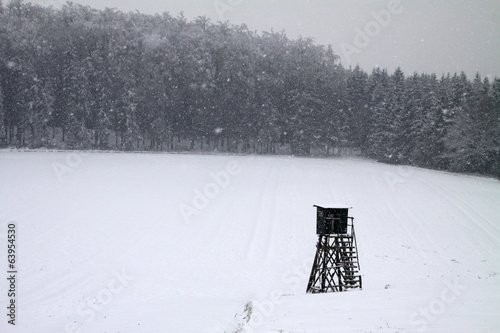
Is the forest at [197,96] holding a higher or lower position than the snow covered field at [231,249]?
higher

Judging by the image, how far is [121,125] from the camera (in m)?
81.0

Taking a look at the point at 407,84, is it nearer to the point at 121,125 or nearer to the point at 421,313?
the point at 121,125

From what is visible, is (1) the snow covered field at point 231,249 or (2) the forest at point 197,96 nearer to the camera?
(1) the snow covered field at point 231,249

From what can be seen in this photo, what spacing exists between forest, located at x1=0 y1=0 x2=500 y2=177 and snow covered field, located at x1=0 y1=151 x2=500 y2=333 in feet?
63.6

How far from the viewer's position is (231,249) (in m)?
30.3

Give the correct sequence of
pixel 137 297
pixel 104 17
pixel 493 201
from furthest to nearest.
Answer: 1. pixel 104 17
2. pixel 493 201
3. pixel 137 297

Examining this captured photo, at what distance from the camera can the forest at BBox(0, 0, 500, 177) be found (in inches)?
2970

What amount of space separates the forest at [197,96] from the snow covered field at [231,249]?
63.6 ft

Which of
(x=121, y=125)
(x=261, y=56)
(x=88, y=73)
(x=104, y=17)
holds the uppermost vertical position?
(x=104, y=17)

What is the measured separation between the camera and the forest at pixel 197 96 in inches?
2970

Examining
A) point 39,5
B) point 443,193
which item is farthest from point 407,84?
point 39,5

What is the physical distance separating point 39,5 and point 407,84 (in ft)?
277

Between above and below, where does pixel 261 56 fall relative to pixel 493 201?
above

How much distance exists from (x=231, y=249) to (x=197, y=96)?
59.2m
